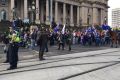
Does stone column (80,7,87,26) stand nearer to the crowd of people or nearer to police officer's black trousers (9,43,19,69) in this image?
the crowd of people

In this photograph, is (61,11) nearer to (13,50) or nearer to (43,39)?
(43,39)

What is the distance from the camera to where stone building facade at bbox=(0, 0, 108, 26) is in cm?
8519

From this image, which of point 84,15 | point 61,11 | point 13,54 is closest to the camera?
point 13,54

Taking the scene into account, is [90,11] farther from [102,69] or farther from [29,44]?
[102,69]

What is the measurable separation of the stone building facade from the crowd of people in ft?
111

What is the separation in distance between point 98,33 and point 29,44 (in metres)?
13.8

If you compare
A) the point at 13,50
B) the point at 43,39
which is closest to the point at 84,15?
the point at 43,39

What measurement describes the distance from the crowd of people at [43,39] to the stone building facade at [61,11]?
33739 mm

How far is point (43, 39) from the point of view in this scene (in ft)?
74.3

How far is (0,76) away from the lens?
48.1 ft

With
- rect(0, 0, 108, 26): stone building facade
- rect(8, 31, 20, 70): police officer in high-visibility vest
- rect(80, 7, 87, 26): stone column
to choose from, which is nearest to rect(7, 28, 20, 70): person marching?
rect(8, 31, 20, 70): police officer in high-visibility vest

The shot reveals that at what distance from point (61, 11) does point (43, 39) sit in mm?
84713

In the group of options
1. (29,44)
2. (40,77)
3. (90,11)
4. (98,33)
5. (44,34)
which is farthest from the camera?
(90,11)

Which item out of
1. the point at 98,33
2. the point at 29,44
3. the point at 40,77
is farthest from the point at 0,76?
the point at 98,33
